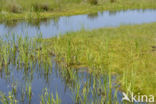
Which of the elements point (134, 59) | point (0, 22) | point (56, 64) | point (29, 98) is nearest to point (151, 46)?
point (134, 59)

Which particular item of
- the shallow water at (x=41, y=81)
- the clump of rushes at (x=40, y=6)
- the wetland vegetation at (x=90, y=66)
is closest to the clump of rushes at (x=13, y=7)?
the clump of rushes at (x=40, y=6)

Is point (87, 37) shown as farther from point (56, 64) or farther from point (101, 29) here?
point (56, 64)

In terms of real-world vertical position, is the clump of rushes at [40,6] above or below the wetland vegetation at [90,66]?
above

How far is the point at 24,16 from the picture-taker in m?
25.7

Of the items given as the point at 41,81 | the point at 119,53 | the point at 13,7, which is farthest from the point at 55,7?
the point at 41,81

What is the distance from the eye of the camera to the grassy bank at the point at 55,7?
26.0 meters

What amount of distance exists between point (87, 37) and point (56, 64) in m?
4.91

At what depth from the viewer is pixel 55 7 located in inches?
1224

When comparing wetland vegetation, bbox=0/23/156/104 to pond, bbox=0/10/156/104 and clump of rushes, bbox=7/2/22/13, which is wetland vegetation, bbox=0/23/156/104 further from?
clump of rushes, bbox=7/2/22/13

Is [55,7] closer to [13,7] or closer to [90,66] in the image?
[13,7]

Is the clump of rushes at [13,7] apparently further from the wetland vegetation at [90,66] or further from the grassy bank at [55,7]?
the wetland vegetation at [90,66]

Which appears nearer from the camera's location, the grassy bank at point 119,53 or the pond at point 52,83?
the pond at point 52,83

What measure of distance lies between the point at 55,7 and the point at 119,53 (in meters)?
19.7

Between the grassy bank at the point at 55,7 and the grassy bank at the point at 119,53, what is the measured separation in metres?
10.7
